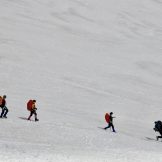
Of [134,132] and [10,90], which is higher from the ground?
[10,90]

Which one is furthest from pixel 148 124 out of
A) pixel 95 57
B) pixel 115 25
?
pixel 115 25

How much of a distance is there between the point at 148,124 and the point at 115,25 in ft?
110

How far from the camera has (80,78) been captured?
4403 centimetres

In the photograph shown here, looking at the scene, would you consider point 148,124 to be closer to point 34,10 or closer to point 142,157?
point 142,157

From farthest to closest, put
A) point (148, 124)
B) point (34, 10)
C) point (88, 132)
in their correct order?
point (34, 10)
point (148, 124)
point (88, 132)

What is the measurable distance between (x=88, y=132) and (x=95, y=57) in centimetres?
2747

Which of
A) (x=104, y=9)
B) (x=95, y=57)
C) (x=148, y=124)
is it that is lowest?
(x=148, y=124)

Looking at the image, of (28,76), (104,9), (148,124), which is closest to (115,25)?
(104,9)

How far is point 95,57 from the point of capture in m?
51.8

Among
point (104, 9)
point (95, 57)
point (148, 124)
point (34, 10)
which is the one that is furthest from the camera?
point (104, 9)

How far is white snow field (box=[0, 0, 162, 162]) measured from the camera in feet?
67.3

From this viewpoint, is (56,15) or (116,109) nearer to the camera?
(116,109)

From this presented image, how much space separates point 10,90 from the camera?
3656cm

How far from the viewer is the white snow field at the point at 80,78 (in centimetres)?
2052
